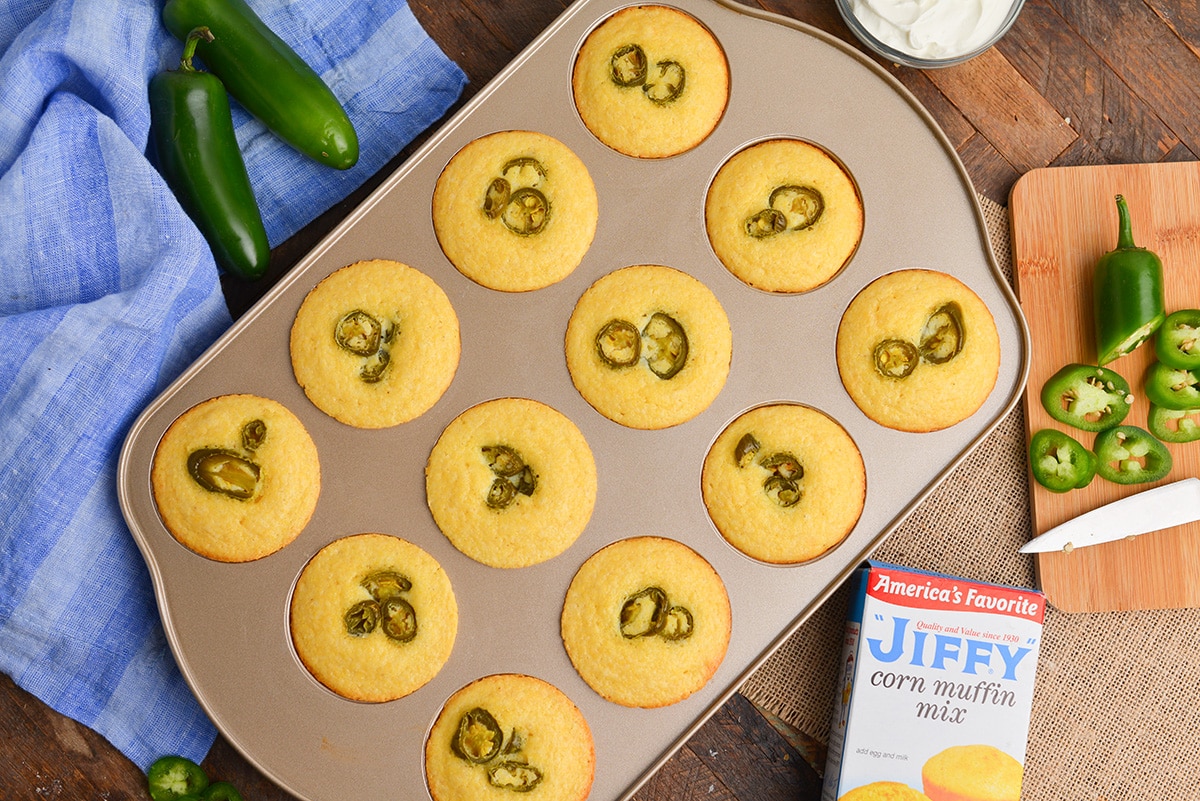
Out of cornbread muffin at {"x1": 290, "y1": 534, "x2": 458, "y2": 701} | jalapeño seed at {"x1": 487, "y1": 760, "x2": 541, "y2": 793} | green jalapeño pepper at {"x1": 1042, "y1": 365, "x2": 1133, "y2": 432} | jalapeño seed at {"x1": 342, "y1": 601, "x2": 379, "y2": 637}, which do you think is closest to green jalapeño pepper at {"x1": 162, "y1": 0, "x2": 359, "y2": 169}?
cornbread muffin at {"x1": 290, "y1": 534, "x2": 458, "y2": 701}

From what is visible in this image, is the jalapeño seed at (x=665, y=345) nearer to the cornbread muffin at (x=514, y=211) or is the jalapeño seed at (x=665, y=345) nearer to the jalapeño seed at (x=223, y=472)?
the cornbread muffin at (x=514, y=211)

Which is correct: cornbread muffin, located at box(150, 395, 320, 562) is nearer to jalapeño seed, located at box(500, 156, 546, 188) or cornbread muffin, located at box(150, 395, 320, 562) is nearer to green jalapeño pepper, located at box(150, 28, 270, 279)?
green jalapeño pepper, located at box(150, 28, 270, 279)

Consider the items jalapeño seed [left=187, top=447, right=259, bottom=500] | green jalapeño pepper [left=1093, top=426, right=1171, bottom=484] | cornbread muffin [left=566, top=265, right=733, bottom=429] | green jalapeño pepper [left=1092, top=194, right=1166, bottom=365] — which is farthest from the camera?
green jalapeño pepper [left=1093, top=426, right=1171, bottom=484]

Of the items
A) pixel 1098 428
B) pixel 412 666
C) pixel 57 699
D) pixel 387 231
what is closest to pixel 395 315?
pixel 387 231

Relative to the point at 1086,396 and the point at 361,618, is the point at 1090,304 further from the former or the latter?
the point at 361,618

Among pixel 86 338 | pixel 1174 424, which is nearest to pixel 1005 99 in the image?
pixel 1174 424

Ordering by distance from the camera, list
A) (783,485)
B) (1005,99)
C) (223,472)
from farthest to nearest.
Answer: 1. (1005,99)
2. (783,485)
3. (223,472)
